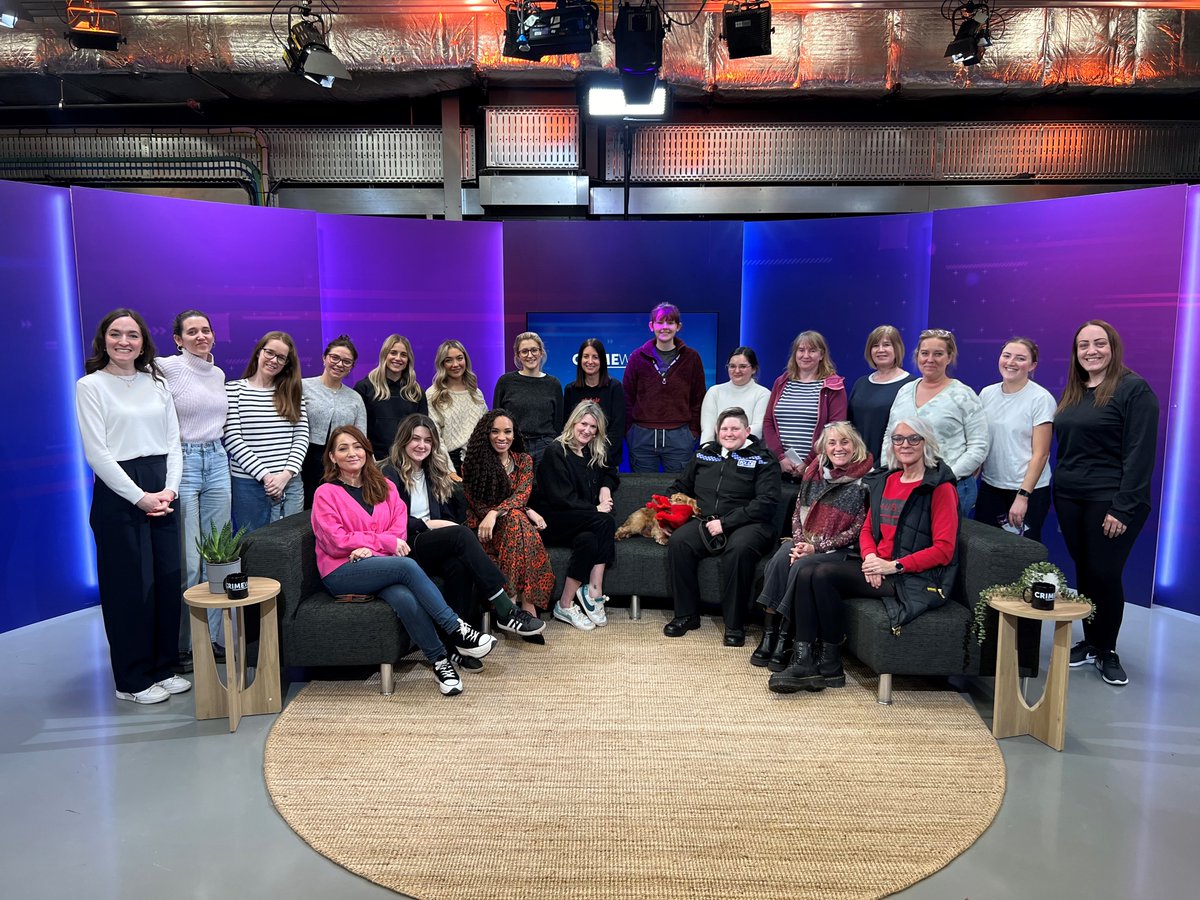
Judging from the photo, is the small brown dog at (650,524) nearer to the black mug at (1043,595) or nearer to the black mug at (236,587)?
the black mug at (1043,595)

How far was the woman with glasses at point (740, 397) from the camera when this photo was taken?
4.91 metres

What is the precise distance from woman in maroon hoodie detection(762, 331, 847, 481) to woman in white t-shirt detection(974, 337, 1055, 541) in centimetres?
85

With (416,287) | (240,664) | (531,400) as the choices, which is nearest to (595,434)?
(531,400)

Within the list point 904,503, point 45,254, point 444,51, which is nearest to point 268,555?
point 45,254

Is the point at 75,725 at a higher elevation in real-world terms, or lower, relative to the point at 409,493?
lower

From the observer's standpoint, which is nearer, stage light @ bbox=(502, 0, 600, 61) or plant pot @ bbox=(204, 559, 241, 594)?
plant pot @ bbox=(204, 559, 241, 594)

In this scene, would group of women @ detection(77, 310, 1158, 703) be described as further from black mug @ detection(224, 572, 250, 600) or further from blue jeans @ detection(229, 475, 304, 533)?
black mug @ detection(224, 572, 250, 600)

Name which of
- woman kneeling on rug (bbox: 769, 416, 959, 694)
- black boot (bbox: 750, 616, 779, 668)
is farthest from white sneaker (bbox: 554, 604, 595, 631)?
woman kneeling on rug (bbox: 769, 416, 959, 694)

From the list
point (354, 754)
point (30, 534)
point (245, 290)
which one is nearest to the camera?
point (354, 754)

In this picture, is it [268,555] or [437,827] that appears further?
[268,555]

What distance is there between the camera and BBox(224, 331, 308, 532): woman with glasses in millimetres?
3904

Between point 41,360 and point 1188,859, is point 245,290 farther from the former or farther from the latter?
point 1188,859

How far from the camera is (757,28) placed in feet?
18.4

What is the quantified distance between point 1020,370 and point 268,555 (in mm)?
3601
